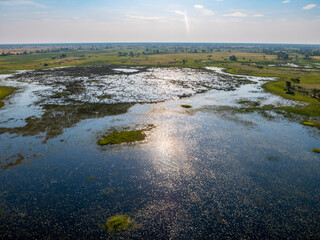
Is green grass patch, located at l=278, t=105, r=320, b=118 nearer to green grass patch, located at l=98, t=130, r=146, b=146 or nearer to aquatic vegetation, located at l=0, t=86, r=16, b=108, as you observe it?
green grass patch, located at l=98, t=130, r=146, b=146

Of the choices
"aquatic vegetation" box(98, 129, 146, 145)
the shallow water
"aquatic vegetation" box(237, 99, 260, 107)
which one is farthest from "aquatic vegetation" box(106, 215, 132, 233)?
"aquatic vegetation" box(237, 99, 260, 107)

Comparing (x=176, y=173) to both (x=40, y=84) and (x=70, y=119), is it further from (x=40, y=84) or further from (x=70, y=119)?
(x=40, y=84)

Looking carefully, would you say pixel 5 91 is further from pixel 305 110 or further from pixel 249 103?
pixel 305 110

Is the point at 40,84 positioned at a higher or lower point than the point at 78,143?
higher

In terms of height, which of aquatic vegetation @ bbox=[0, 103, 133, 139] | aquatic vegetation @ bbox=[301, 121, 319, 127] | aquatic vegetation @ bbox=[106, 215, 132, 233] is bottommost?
aquatic vegetation @ bbox=[106, 215, 132, 233]

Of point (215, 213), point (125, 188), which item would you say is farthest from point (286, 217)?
point (125, 188)

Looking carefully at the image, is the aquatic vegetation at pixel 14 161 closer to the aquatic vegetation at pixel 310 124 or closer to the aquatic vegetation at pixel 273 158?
the aquatic vegetation at pixel 273 158

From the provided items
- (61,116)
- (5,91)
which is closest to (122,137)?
(61,116)
